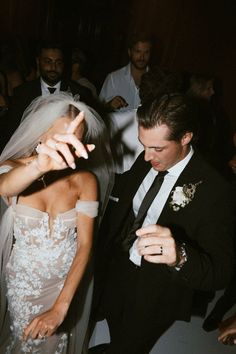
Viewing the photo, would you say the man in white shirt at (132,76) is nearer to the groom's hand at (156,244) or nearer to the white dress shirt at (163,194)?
the white dress shirt at (163,194)

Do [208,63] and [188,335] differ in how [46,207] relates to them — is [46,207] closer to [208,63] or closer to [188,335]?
[188,335]

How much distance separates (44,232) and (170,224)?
28.4 inches

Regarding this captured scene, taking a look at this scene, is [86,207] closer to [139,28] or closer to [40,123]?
[40,123]

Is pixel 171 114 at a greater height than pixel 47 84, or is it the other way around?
pixel 171 114

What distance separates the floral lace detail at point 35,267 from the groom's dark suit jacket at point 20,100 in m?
1.61

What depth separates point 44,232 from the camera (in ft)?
6.17

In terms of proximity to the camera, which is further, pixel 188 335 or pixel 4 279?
pixel 188 335

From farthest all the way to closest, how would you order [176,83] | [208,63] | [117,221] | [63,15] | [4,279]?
1. [63,15]
2. [208,63]
3. [176,83]
4. [117,221]
5. [4,279]

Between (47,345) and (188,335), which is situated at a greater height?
(47,345)

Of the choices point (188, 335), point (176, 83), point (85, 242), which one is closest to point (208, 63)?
point (176, 83)

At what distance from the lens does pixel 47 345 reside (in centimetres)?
212

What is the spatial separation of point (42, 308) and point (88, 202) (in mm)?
705

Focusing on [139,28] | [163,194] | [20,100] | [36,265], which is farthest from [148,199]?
[139,28]

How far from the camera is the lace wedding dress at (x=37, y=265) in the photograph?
6.13 ft
